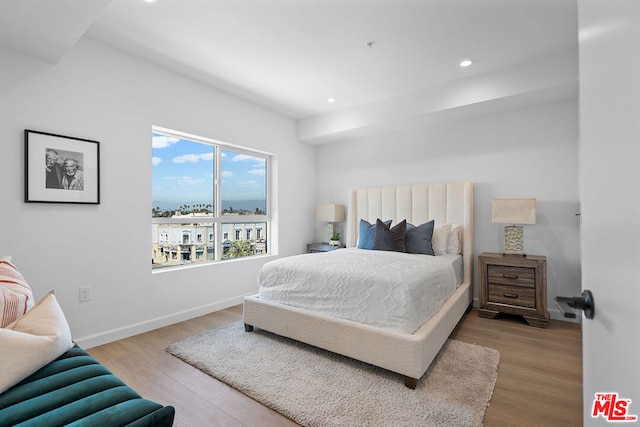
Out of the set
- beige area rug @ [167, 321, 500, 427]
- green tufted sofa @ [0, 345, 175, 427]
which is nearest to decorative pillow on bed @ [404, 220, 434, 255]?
beige area rug @ [167, 321, 500, 427]

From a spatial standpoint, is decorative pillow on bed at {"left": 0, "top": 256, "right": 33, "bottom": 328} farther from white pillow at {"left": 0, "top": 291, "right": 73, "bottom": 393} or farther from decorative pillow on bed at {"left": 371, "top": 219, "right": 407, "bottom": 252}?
decorative pillow on bed at {"left": 371, "top": 219, "right": 407, "bottom": 252}

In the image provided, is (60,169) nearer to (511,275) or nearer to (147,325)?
(147,325)

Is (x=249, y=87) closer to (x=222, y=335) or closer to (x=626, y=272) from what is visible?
(x=222, y=335)

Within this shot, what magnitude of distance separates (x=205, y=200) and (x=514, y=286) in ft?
12.1

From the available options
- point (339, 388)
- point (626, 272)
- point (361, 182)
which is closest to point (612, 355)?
point (626, 272)

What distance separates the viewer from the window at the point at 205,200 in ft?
10.9

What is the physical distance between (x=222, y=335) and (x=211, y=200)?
1.74 meters

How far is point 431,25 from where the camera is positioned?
239 cm

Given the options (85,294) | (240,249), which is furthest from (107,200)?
(240,249)

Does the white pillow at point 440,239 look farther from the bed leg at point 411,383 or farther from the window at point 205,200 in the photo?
the window at point 205,200

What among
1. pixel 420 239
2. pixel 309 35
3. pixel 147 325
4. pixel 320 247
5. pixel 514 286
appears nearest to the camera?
pixel 309 35

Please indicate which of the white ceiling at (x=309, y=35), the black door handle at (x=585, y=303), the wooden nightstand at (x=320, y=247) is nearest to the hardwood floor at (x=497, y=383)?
the black door handle at (x=585, y=303)

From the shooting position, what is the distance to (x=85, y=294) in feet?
8.34

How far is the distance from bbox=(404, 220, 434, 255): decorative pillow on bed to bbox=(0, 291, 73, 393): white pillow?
10.1 ft
